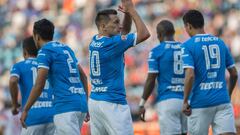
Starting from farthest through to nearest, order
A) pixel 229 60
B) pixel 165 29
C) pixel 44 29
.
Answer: pixel 165 29, pixel 229 60, pixel 44 29

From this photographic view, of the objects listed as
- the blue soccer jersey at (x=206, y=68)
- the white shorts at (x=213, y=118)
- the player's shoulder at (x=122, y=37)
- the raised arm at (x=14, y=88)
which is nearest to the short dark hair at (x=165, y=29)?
the blue soccer jersey at (x=206, y=68)

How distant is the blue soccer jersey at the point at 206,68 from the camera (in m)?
10.1

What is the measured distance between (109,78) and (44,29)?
3.51ft

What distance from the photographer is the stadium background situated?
2106 cm

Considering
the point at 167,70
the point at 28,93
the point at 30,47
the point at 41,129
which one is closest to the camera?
the point at 41,129

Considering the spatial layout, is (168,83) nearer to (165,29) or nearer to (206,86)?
(165,29)

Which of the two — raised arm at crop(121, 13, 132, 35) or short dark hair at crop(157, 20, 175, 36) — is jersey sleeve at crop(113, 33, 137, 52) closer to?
raised arm at crop(121, 13, 132, 35)

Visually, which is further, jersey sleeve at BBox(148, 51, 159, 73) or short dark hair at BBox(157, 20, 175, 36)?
short dark hair at BBox(157, 20, 175, 36)

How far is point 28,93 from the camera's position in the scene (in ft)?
36.5

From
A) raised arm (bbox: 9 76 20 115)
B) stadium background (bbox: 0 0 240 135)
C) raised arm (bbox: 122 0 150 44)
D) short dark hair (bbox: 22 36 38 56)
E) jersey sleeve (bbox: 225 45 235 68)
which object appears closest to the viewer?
raised arm (bbox: 122 0 150 44)

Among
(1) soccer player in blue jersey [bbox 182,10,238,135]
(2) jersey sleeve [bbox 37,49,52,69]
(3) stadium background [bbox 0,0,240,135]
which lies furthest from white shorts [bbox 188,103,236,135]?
(3) stadium background [bbox 0,0,240,135]

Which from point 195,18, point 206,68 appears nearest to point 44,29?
point 195,18

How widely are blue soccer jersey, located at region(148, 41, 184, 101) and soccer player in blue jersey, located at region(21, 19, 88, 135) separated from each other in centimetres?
269

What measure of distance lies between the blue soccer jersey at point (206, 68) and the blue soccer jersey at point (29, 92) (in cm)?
222
